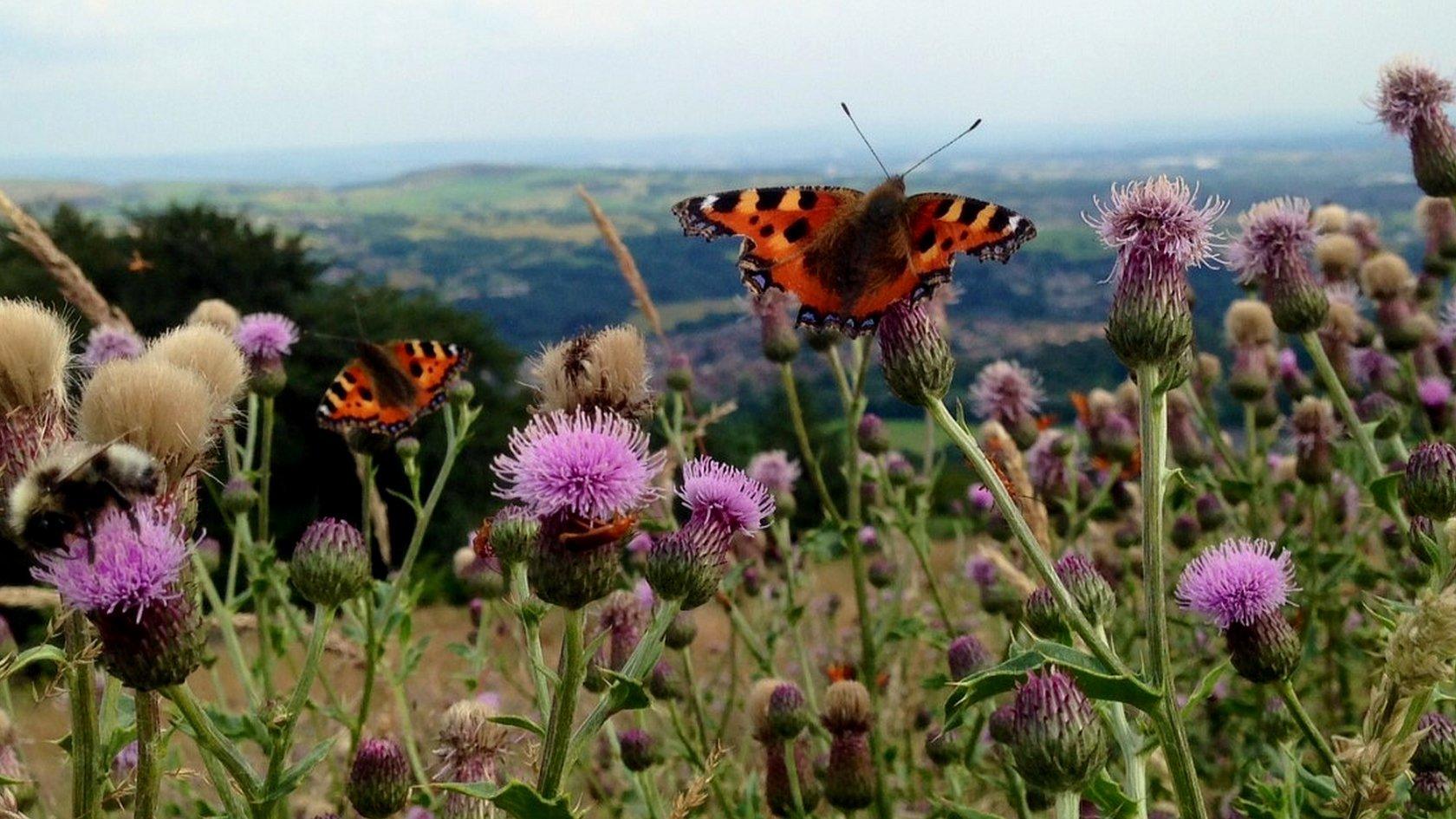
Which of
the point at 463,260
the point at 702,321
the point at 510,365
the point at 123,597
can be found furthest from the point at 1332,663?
the point at 463,260

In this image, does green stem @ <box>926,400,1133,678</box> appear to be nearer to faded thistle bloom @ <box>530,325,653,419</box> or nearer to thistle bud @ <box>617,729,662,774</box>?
faded thistle bloom @ <box>530,325,653,419</box>

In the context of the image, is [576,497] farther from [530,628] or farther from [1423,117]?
[1423,117]

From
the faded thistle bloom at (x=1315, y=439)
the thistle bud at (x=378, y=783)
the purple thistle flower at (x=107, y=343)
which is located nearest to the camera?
the thistle bud at (x=378, y=783)

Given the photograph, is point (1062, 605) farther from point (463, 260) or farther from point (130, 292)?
point (463, 260)

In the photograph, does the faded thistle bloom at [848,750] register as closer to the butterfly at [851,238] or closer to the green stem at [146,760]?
the butterfly at [851,238]

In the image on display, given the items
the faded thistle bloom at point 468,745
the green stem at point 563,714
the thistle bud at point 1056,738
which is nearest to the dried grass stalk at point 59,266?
the faded thistle bloom at point 468,745

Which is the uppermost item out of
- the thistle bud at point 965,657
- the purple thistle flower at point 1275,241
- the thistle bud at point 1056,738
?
the purple thistle flower at point 1275,241

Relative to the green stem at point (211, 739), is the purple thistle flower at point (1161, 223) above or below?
above

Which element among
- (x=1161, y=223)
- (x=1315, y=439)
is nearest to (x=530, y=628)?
(x=1161, y=223)
